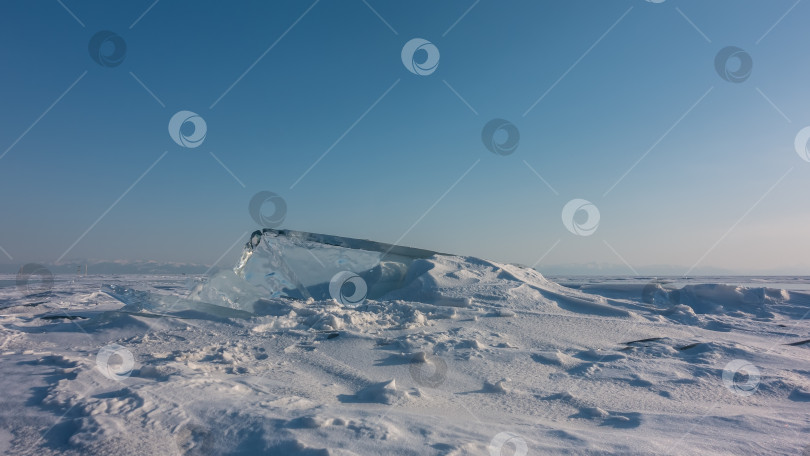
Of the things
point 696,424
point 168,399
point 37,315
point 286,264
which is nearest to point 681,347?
point 696,424

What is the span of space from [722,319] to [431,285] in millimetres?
3493

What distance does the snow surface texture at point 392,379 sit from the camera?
179 cm

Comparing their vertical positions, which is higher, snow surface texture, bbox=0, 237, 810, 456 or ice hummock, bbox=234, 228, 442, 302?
ice hummock, bbox=234, 228, 442, 302

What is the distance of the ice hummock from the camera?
5.80m

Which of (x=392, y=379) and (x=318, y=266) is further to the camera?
(x=318, y=266)

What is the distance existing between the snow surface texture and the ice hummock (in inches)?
22.7

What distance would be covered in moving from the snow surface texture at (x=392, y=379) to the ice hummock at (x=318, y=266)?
1.89ft

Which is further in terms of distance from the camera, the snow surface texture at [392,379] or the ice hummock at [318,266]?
the ice hummock at [318,266]

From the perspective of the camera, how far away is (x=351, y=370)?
283cm

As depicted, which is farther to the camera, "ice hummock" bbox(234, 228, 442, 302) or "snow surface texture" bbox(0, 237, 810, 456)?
"ice hummock" bbox(234, 228, 442, 302)

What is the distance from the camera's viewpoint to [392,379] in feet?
8.17

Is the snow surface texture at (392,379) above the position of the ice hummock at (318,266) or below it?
below

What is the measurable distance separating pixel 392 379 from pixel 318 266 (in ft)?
13.0

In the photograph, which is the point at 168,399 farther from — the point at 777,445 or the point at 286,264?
the point at 286,264
